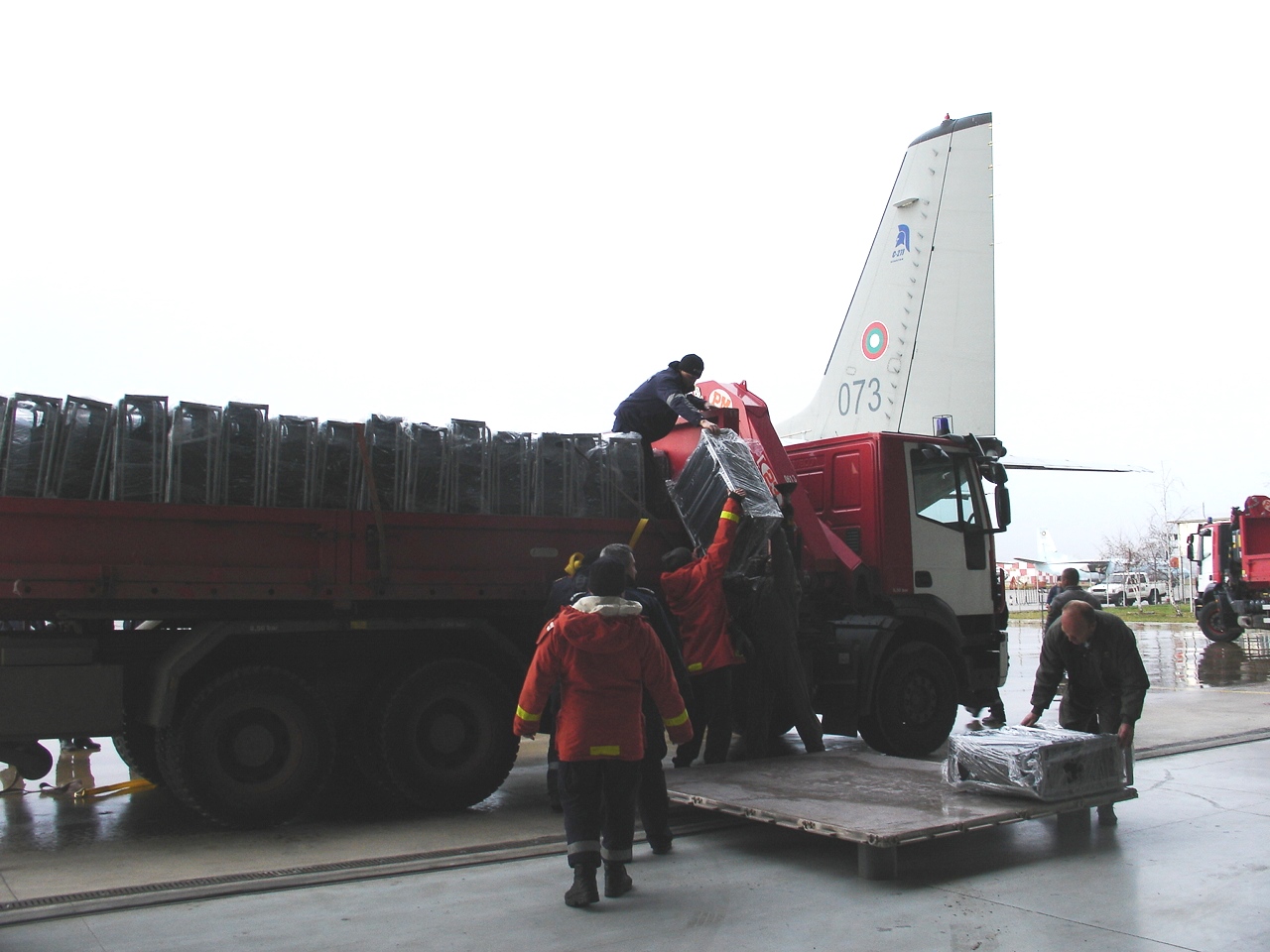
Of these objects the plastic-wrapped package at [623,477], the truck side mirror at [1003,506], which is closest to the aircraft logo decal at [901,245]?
the truck side mirror at [1003,506]

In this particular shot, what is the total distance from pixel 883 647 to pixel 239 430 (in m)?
4.94

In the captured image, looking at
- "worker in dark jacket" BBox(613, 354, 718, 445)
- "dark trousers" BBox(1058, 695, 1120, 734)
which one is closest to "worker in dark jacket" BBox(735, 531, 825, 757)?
"worker in dark jacket" BBox(613, 354, 718, 445)

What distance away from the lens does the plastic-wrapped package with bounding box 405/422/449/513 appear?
21.9 ft

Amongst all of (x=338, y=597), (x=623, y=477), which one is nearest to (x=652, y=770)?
(x=338, y=597)

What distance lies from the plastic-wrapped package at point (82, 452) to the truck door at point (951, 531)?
601 cm

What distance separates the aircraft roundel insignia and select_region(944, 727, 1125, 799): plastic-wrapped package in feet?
32.0

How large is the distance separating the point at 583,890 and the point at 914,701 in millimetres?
4541

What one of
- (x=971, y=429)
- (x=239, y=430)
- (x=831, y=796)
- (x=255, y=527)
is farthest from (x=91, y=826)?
(x=971, y=429)

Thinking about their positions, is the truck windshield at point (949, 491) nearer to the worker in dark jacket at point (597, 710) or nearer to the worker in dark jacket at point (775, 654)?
the worker in dark jacket at point (775, 654)

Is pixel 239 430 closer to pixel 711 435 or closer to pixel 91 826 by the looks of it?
pixel 91 826

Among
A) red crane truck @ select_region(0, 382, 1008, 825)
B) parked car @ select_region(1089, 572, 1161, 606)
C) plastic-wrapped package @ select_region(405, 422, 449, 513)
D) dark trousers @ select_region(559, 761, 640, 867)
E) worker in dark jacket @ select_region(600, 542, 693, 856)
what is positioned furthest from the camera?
parked car @ select_region(1089, 572, 1161, 606)

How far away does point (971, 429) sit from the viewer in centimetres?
1501

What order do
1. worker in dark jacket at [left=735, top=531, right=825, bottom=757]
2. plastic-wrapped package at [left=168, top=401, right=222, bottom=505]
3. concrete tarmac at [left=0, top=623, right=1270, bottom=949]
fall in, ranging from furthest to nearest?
worker in dark jacket at [left=735, top=531, right=825, bottom=757]
plastic-wrapped package at [left=168, top=401, right=222, bottom=505]
concrete tarmac at [left=0, top=623, right=1270, bottom=949]

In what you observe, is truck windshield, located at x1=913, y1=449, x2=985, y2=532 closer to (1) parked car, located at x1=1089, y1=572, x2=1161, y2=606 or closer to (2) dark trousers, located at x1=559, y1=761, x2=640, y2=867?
(2) dark trousers, located at x1=559, y1=761, x2=640, y2=867
